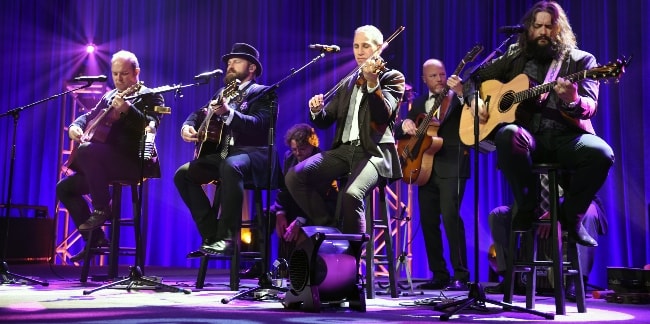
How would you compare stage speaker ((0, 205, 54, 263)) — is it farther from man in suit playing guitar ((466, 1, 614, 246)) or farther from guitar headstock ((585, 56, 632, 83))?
guitar headstock ((585, 56, 632, 83))

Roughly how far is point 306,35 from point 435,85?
3029 mm

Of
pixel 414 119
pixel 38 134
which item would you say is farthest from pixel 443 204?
pixel 38 134

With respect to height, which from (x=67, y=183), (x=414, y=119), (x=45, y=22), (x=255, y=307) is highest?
(x=45, y=22)

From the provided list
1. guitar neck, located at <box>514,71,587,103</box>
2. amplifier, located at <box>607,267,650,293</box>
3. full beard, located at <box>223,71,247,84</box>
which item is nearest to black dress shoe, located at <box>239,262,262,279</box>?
full beard, located at <box>223,71,247,84</box>

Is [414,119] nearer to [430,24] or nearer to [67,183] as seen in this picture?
[430,24]

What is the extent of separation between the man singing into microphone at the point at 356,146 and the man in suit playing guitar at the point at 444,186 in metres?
1.14

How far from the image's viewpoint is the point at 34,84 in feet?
30.5

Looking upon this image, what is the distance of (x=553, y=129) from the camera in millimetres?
3480

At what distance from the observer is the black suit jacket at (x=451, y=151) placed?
5.17 m

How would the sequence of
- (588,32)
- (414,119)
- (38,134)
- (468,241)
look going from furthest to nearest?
(38,134), (468,241), (588,32), (414,119)

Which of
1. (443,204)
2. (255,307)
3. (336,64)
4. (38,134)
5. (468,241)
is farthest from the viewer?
(38,134)

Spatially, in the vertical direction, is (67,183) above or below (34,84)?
below

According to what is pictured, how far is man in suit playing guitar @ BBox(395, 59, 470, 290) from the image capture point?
5.11 m

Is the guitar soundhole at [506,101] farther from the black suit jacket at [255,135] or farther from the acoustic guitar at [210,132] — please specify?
the acoustic guitar at [210,132]
